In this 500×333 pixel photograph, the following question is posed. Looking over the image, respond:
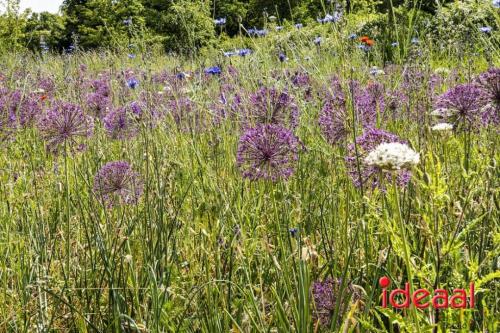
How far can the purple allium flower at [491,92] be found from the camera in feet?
7.13

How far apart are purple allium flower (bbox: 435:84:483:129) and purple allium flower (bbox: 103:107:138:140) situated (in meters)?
1.90

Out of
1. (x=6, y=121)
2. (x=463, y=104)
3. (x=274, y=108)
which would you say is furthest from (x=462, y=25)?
(x=6, y=121)

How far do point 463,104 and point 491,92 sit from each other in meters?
0.15

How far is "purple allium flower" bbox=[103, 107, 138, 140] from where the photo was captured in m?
3.51

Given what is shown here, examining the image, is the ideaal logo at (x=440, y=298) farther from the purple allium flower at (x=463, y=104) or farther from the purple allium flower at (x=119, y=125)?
the purple allium flower at (x=119, y=125)

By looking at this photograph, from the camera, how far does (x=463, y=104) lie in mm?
2340

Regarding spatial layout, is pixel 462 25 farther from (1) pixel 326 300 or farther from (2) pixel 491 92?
(1) pixel 326 300

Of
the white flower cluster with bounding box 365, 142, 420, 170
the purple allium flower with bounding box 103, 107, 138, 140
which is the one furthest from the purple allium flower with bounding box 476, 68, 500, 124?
the purple allium flower with bounding box 103, 107, 138, 140

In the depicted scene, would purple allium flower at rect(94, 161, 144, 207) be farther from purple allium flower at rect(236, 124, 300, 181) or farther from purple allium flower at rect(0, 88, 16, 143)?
purple allium flower at rect(0, 88, 16, 143)

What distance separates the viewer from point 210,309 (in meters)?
1.46

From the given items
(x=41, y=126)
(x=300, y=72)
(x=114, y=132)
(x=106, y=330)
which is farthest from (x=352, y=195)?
(x=300, y=72)

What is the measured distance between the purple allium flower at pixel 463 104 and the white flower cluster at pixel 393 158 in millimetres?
1392

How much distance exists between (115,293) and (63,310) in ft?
1.87

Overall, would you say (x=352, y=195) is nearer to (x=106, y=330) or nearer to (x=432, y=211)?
(x=432, y=211)
